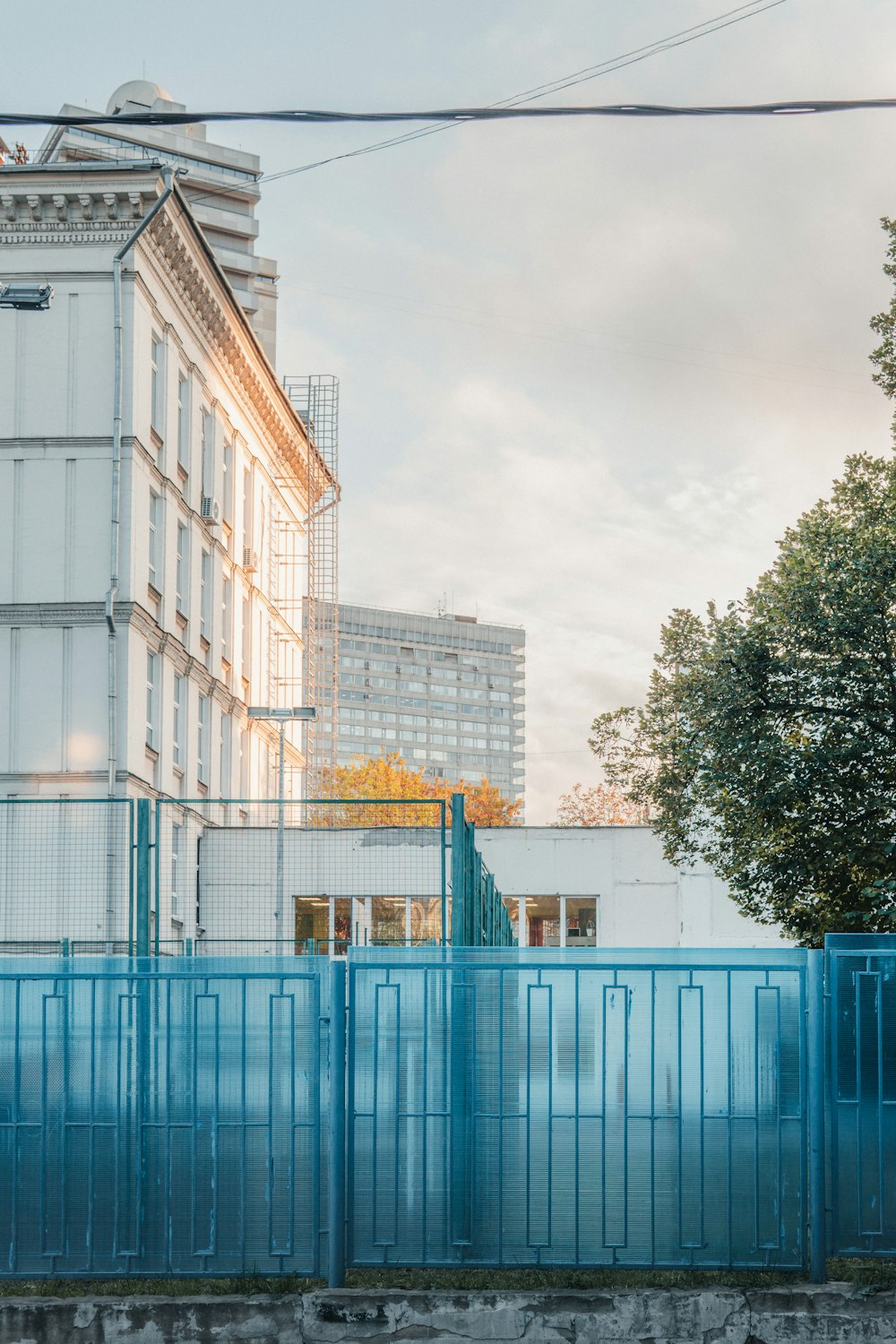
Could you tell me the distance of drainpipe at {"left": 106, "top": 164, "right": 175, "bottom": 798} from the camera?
29828mm

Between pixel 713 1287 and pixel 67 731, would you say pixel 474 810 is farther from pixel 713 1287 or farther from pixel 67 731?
pixel 713 1287

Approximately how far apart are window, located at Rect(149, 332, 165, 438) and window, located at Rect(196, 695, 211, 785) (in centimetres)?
722

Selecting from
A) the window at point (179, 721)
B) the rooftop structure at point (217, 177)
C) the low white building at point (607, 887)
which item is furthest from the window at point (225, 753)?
the rooftop structure at point (217, 177)

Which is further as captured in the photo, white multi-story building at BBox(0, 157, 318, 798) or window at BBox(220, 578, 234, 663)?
window at BBox(220, 578, 234, 663)

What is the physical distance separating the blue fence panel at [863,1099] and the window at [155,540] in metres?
25.3

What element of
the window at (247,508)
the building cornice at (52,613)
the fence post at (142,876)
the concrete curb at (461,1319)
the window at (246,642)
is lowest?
the concrete curb at (461,1319)

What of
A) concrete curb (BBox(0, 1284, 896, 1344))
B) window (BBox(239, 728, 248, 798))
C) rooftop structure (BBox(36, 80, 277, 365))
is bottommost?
concrete curb (BBox(0, 1284, 896, 1344))

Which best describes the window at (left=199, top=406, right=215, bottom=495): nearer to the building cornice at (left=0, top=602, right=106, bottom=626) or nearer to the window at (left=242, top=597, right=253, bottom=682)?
the window at (left=242, top=597, right=253, bottom=682)

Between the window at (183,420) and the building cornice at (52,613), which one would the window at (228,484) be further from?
the building cornice at (52,613)

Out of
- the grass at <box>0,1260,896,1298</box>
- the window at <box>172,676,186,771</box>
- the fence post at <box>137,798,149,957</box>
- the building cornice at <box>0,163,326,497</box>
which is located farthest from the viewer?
the window at <box>172,676,186,771</box>

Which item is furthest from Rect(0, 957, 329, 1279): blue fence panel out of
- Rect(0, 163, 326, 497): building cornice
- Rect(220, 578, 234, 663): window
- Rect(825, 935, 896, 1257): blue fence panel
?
Rect(220, 578, 234, 663): window

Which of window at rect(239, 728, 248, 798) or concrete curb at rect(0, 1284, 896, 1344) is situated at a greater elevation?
window at rect(239, 728, 248, 798)

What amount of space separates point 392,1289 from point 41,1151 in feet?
7.08

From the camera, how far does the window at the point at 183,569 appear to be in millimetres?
Answer: 34750
